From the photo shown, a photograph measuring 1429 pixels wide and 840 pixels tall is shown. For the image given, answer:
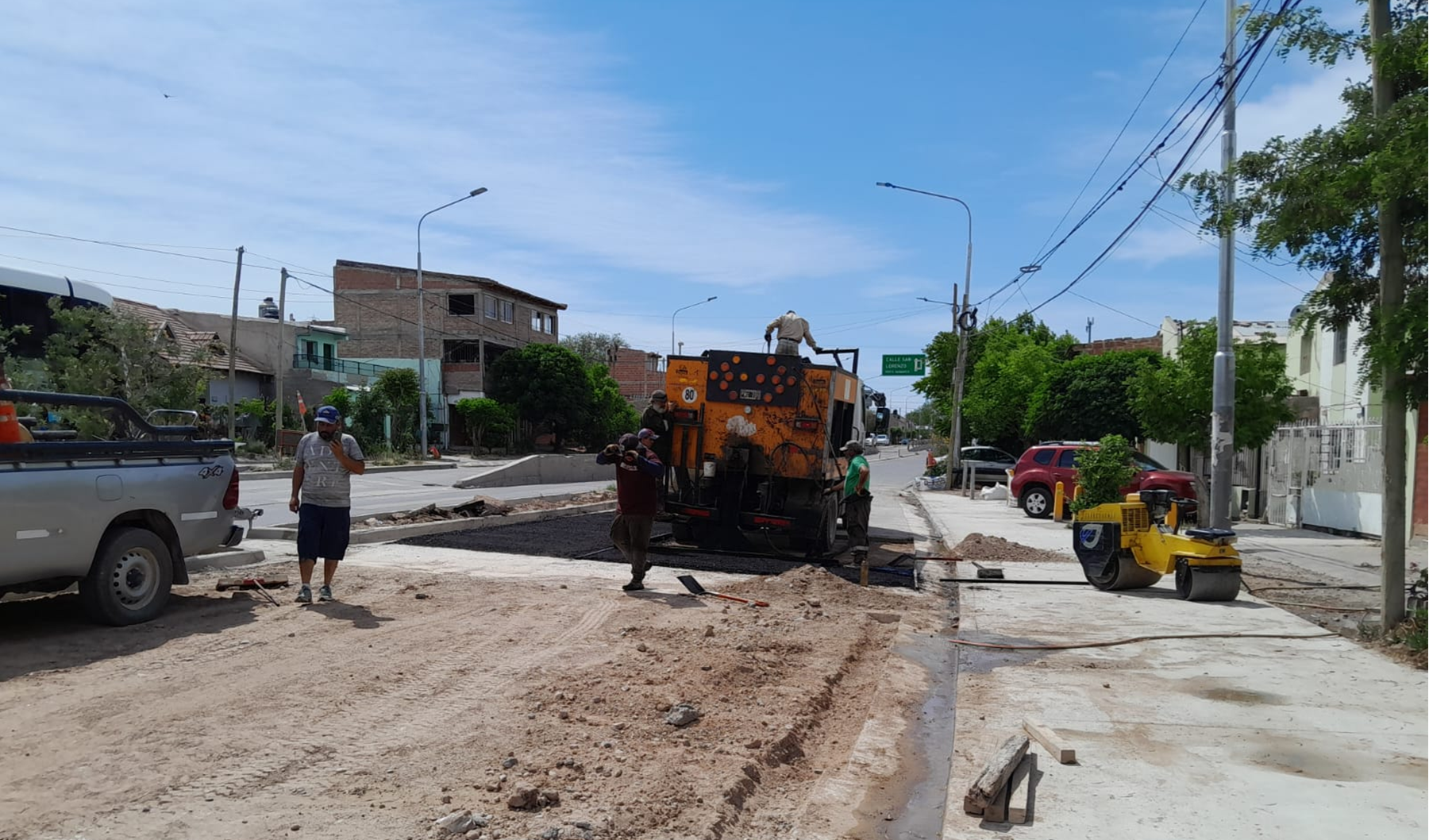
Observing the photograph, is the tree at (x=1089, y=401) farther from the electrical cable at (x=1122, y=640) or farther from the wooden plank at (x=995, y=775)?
the wooden plank at (x=995, y=775)

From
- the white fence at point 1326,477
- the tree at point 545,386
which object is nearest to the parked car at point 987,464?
the white fence at point 1326,477

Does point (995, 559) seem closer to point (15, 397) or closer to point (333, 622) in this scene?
point (333, 622)

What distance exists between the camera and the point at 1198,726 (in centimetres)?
606

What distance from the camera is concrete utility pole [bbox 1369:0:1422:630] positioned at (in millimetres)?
8086

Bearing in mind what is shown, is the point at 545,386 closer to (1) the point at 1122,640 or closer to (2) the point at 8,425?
(2) the point at 8,425

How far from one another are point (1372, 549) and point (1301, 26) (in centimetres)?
1075

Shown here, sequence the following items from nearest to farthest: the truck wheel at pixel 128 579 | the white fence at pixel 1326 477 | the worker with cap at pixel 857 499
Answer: the truck wheel at pixel 128 579 → the worker with cap at pixel 857 499 → the white fence at pixel 1326 477

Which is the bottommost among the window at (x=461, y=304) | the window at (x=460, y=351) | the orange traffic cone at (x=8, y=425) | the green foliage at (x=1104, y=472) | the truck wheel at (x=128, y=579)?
the truck wheel at (x=128, y=579)

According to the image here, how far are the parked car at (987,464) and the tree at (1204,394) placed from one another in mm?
12632

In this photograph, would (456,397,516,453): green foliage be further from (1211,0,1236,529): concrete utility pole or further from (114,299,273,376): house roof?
(1211,0,1236,529): concrete utility pole

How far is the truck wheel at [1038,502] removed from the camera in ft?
77.4

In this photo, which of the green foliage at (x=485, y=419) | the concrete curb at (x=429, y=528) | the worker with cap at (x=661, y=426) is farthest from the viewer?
the green foliage at (x=485, y=419)

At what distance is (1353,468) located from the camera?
18500 mm

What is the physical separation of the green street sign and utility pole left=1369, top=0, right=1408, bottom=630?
45.7 m
